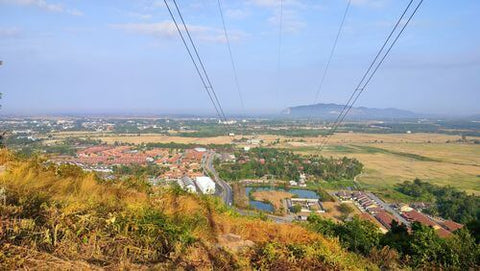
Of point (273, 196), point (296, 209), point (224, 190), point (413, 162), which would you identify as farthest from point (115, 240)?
point (413, 162)

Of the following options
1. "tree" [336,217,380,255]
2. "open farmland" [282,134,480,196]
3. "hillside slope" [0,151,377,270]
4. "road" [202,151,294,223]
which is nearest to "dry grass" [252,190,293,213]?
"road" [202,151,294,223]

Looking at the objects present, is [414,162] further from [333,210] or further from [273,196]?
[333,210]

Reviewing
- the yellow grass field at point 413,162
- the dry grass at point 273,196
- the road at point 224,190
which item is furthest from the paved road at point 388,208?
the road at point 224,190

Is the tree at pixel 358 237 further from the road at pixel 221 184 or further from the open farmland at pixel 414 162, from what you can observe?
the open farmland at pixel 414 162

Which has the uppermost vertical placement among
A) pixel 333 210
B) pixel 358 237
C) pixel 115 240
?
pixel 115 240

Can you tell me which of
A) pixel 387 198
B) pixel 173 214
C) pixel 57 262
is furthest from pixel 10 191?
pixel 387 198

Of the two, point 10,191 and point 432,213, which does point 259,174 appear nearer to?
point 432,213
